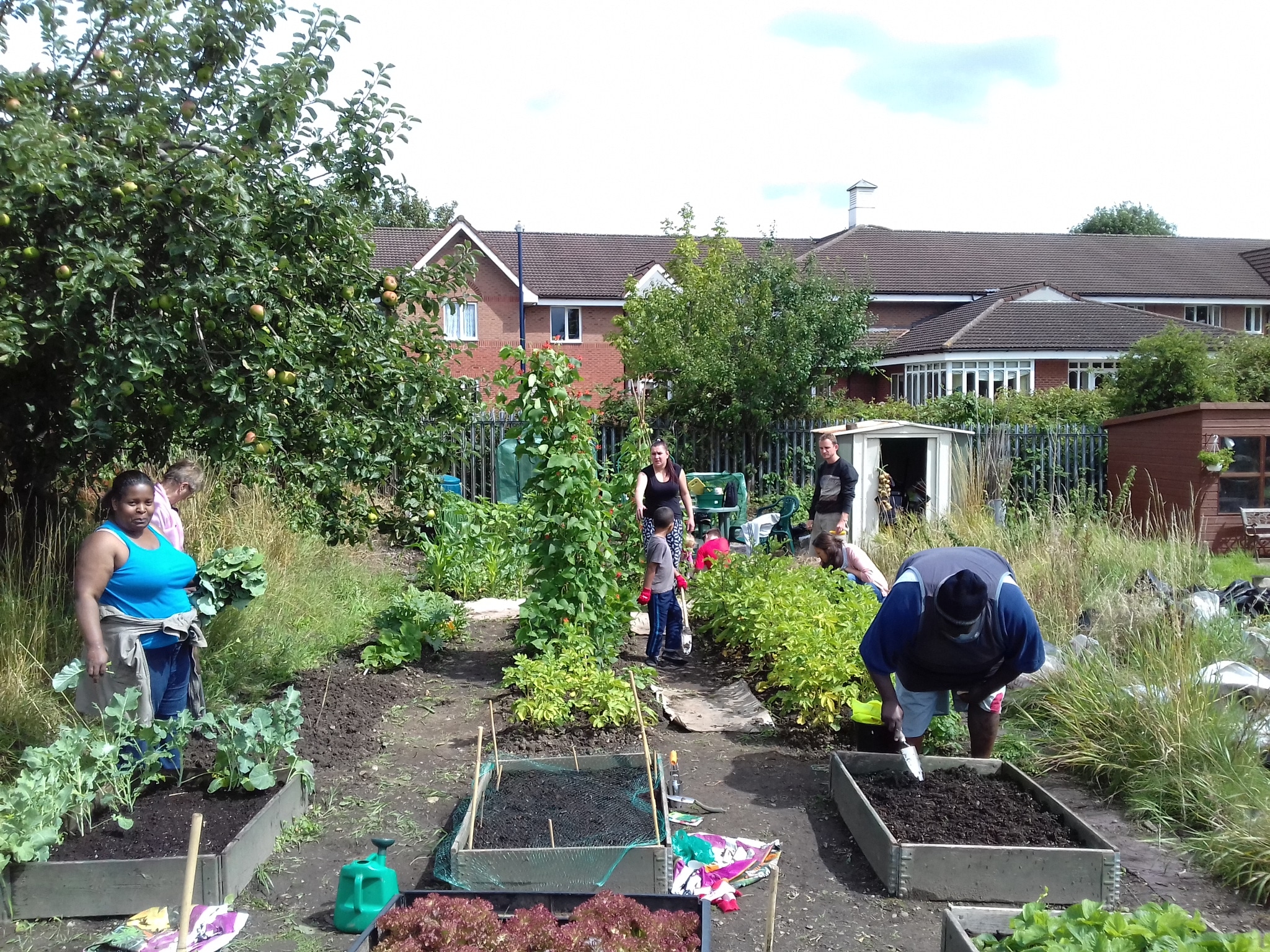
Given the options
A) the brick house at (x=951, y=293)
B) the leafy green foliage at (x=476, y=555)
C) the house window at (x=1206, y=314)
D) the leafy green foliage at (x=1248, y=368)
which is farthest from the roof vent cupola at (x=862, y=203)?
the leafy green foliage at (x=476, y=555)

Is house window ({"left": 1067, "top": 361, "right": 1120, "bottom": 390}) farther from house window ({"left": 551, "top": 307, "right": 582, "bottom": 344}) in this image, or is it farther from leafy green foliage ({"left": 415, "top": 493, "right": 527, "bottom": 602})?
leafy green foliage ({"left": 415, "top": 493, "right": 527, "bottom": 602})

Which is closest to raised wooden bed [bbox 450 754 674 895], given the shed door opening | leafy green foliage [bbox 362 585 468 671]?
leafy green foliage [bbox 362 585 468 671]

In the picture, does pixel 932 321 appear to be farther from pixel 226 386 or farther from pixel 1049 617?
pixel 226 386

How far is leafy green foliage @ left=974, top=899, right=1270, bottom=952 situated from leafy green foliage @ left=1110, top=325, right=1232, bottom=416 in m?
15.7

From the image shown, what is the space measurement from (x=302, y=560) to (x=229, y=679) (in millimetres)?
3090

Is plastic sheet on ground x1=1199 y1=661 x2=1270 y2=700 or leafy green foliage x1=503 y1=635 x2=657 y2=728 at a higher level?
plastic sheet on ground x1=1199 y1=661 x2=1270 y2=700

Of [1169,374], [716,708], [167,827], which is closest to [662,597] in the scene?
[716,708]

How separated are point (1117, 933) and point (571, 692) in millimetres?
3588

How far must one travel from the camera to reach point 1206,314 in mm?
35969

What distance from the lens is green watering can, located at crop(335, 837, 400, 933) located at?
12.3ft

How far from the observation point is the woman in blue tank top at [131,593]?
4.42 metres

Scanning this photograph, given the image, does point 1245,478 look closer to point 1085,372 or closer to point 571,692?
point 571,692

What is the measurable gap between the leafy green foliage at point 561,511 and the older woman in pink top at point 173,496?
7.60ft

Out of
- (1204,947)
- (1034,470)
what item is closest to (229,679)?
(1204,947)
